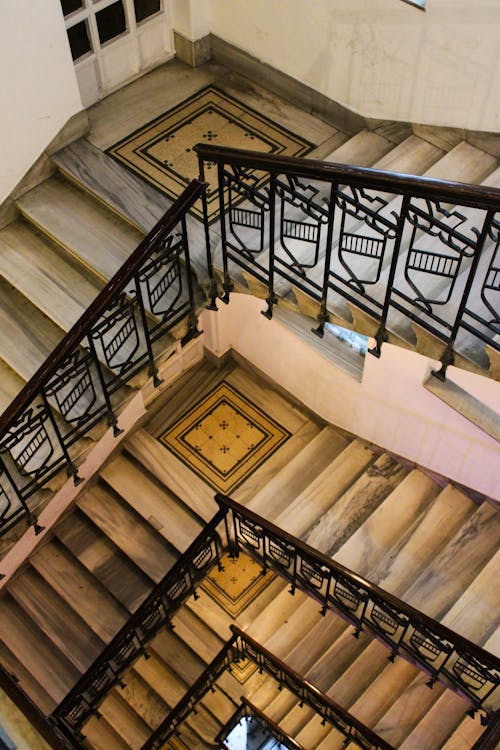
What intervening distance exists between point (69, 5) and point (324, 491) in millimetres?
3365

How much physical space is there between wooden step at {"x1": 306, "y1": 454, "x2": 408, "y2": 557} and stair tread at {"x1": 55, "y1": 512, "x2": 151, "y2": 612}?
3.75 ft

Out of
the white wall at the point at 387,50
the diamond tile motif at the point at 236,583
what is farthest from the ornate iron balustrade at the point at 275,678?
the white wall at the point at 387,50

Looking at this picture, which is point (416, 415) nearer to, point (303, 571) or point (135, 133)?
point (303, 571)

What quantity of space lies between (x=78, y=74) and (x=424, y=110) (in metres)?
2.19

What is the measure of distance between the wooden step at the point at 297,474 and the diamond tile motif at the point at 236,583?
57cm

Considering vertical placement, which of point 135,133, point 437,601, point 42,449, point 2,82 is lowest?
point 42,449

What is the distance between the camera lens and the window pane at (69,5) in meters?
4.63

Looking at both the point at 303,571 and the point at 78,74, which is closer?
the point at 303,571

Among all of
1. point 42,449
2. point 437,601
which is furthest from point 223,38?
point 437,601

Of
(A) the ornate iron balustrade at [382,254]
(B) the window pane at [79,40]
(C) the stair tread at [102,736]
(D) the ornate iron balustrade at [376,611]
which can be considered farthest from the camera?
(C) the stair tread at [102,736]

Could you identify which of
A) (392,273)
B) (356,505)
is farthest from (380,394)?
(392,273)

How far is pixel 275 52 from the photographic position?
500 centimetres

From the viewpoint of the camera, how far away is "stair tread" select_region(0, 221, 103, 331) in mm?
4500

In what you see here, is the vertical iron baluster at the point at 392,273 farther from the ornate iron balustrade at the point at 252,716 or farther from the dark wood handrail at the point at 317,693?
the ornate iron balustrade at the point at 252,716
